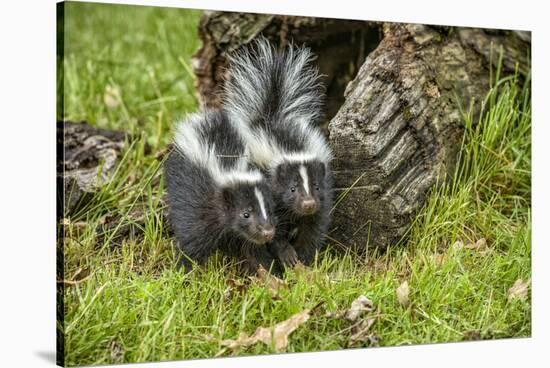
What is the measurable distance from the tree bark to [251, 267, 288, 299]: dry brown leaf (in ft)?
2.05

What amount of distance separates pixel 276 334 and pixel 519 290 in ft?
6.34

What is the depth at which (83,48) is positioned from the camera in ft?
27.1

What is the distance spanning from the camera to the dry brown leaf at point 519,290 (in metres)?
5.86

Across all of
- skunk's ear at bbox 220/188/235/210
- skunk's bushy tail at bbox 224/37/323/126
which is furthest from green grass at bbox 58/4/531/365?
skunk's bushy tail at bbox 224/37/323/126

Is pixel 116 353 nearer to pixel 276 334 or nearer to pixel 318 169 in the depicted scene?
pixel 276 334

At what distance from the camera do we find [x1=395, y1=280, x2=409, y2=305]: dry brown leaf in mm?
5355

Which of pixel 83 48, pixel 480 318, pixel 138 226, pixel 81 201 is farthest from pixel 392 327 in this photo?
pixel 83 48

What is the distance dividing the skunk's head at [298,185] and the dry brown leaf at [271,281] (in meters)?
0.44

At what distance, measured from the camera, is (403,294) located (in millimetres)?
5355

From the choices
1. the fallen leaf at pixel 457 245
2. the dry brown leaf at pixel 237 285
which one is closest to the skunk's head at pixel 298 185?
the dry brown leaf at pixel 237 285

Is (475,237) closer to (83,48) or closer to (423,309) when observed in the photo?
(423,309)

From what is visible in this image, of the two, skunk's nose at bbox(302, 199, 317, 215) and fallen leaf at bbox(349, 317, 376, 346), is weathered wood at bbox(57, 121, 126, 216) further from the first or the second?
fallen leaf at bbox(349, 317, 376, 346)

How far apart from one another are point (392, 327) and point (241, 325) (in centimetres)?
101

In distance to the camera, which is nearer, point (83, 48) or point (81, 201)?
point (81, 201)
